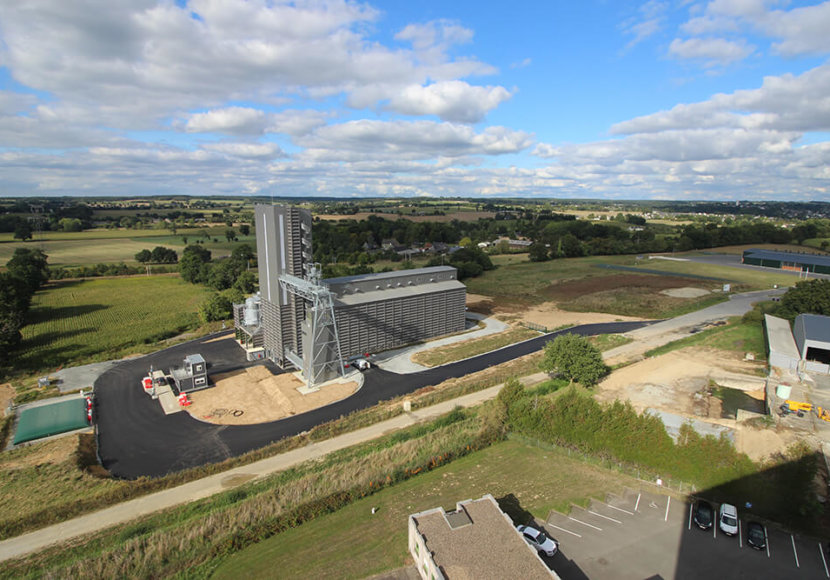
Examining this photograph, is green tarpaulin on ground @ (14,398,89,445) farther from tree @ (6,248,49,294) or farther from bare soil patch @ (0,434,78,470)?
tree @ (6,248,49,294)

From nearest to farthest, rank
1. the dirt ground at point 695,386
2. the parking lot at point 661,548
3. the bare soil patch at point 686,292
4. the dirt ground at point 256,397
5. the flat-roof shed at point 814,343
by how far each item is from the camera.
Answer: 1. the parking lot at point 661,548
2. the dirt ground at point 695,386
3. the dirt ground at point 256,397
4. the flat-roof shed at point 814,343
5. the bare soil patch at point 686,292

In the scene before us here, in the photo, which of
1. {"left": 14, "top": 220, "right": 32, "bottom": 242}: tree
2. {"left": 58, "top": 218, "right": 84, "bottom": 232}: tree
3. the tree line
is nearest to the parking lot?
the tree line

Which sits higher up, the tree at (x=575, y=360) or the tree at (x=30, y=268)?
the tree at (x=30, y=268)

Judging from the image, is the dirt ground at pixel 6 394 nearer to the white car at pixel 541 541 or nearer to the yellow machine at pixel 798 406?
the white car at pixel 541 541

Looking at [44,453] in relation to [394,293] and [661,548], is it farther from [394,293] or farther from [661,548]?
[661,548]

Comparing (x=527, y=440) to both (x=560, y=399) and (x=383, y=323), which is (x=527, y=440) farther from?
(x=383, y=323)

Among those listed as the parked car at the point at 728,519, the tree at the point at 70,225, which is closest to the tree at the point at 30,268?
the tree at the point at 70,225
